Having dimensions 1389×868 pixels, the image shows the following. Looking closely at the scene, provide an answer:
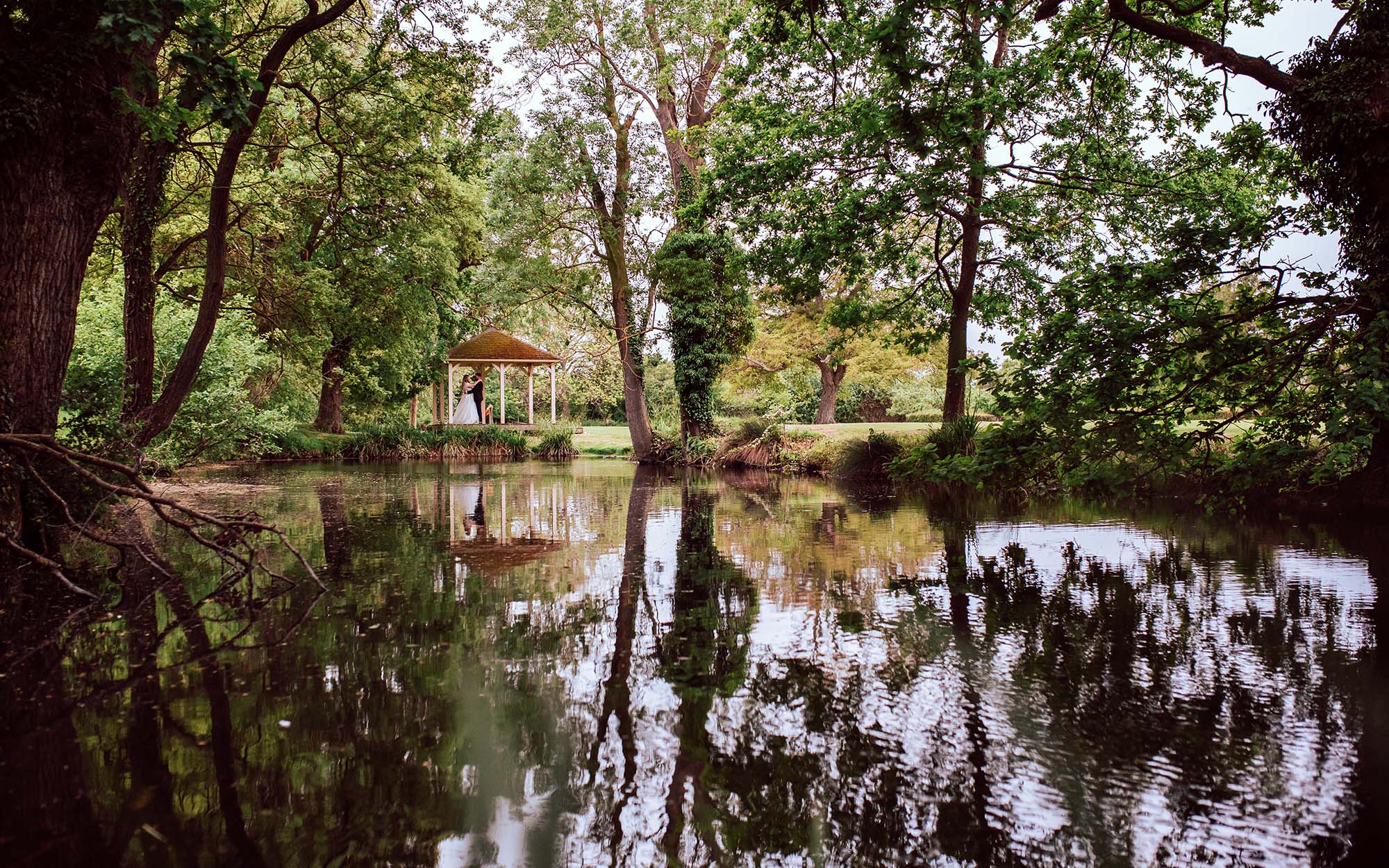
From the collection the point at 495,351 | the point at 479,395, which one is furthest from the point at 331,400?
the point at 495,351

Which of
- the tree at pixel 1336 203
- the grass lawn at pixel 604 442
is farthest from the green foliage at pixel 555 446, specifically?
the tree at pixel 1336 203

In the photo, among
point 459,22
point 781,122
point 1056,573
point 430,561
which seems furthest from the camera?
point 781,122

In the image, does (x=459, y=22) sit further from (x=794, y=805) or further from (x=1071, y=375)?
(x=794, y=805)

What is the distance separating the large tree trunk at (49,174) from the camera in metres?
5.36

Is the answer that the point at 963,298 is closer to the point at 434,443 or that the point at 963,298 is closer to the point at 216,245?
the point at 216,245

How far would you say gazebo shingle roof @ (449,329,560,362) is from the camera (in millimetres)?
29953

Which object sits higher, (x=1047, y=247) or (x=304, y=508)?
(x=1047, y=247)

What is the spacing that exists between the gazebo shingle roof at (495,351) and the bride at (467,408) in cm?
124

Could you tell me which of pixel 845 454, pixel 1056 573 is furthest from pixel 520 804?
pixel 845 454

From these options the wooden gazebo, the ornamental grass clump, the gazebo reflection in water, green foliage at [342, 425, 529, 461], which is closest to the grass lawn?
the wooden gazebo

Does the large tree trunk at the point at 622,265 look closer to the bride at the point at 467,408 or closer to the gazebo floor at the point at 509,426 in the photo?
the gazebo floor at the point at 509,426

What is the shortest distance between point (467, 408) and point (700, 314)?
41.9 feet

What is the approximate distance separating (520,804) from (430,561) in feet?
16.0

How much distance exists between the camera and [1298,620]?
16.3ft
